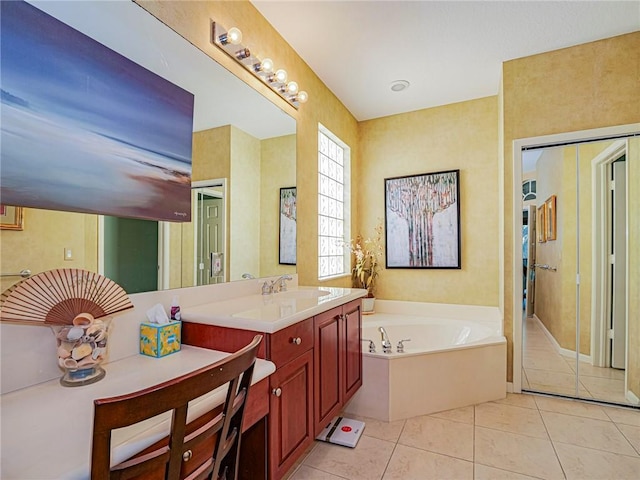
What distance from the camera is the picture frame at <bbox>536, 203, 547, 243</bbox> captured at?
8.63ft

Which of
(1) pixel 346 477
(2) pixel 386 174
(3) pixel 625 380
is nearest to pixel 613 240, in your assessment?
(3) pixel 625 380

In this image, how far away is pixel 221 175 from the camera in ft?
5.89

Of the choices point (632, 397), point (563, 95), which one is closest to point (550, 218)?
point (563, 95)

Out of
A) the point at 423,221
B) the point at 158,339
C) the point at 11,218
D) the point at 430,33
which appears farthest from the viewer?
the point at 423,221

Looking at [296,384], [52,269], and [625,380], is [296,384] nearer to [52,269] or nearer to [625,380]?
[52,269]

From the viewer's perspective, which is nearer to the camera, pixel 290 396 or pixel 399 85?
pixel 290 396

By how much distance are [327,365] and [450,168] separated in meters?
2.55

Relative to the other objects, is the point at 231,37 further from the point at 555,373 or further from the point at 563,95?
the point at 555,373

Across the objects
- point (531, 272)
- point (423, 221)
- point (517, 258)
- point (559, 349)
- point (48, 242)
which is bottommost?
point (559, 349)

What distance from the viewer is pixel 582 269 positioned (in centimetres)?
254

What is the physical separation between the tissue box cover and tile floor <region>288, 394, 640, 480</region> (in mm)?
1048

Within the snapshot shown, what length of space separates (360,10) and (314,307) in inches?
74.3

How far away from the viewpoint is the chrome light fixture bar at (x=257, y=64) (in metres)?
1.77

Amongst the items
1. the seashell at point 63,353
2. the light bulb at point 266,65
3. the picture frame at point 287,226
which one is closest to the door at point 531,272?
the picture frame at point 287,226
